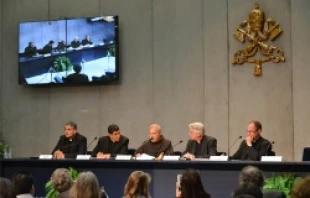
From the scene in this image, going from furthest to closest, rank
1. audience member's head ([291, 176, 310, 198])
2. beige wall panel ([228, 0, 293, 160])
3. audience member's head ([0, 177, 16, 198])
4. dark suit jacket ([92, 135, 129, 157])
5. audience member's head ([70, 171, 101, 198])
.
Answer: beige wall panel ([228, 0, 293, 160]) < dark suit jacket ([92, 135, 129, 157]) < audience member's head ([70, 171, 101, 198]) < audience member's head ([0, 177, 16, 198]) < audience member's head ([291, 176, 310, 198])

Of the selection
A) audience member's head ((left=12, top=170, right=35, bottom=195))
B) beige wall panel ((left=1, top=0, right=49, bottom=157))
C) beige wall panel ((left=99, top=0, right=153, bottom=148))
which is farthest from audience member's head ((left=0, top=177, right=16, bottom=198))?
beige wall panel ((left=1, top=0, right=49, bottom=157))

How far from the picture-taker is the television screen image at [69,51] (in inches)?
414

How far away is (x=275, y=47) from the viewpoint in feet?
32.0

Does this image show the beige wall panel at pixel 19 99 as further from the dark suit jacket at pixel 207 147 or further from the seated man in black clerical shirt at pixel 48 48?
the dark suit jacket at pixel 207 147

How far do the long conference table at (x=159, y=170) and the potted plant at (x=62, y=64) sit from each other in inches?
107

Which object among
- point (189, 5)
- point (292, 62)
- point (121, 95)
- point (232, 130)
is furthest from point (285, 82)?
point (121, 95)

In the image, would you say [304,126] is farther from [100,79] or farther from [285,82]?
[100,79]

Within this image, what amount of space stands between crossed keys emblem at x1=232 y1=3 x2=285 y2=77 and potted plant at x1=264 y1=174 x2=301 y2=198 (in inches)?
120

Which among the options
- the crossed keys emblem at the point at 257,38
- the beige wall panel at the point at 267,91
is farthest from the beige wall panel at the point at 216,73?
the crossed keys emblem at the point at 257,38

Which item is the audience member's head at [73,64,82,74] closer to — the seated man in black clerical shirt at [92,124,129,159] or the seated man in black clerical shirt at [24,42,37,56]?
the seated man in black clerical shirt at [24,42,37,56]

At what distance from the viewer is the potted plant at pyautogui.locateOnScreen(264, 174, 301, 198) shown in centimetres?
682

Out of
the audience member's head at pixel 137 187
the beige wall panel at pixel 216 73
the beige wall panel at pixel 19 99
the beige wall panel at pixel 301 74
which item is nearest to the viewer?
the audience member's head at pixel 137 187

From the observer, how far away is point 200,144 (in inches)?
341

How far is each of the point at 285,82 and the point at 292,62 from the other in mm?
328
